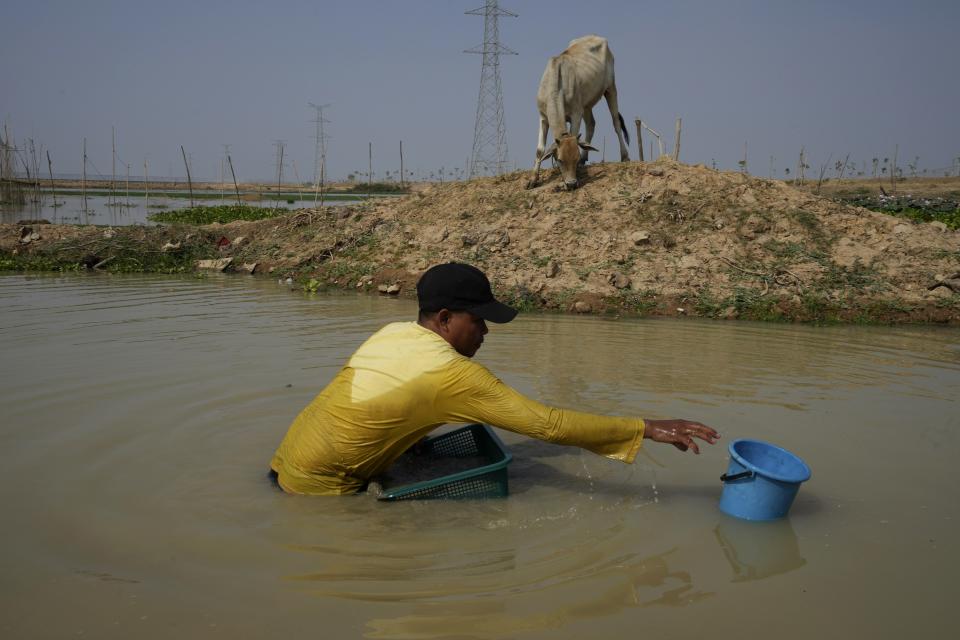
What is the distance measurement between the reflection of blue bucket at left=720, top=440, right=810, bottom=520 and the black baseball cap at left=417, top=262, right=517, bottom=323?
121 cm

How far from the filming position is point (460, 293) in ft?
10.5

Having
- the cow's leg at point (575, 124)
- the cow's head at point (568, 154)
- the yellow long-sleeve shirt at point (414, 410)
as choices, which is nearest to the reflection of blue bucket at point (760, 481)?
the yellow long-sleeve shirt at point (414, 410)

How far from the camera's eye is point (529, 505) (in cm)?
355

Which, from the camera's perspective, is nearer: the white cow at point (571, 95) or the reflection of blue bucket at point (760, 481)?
the reflection of blue bucket at point (760, 481)

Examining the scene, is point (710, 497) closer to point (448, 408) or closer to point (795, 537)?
point (795, 537)

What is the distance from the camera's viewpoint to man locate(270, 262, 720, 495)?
120 inches

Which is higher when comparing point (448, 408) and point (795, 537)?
point (448, 408)

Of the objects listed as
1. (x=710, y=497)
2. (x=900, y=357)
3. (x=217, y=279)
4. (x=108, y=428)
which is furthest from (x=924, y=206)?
(x=108, y=428)

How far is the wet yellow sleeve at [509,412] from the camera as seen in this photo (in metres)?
3.03

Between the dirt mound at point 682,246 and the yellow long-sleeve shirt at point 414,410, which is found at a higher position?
the dirt mound at point 682,246

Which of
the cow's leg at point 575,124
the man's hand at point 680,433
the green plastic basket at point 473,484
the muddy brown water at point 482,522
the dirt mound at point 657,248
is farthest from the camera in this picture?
the cow's leg at point 575,124

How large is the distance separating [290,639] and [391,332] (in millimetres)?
1316

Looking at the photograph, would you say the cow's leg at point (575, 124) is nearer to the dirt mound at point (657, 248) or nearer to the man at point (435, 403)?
the dirt mound at point (657, 248)

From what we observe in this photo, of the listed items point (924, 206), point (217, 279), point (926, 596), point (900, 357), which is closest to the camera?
point (926, 596)
